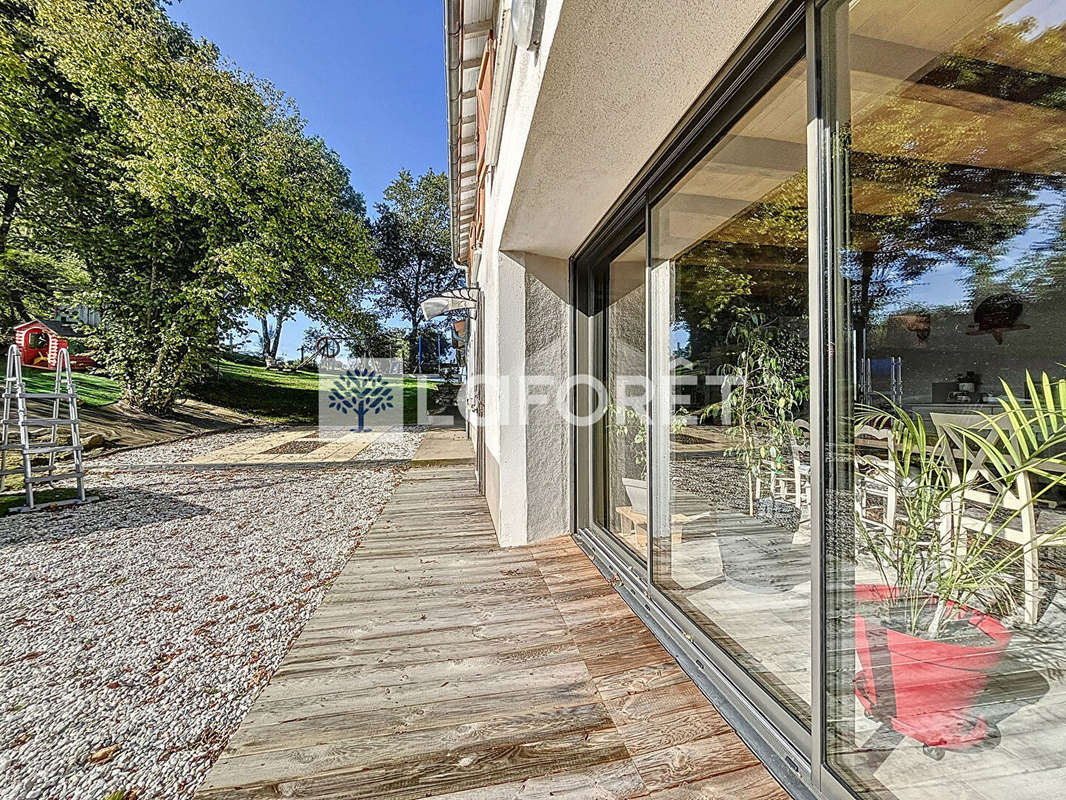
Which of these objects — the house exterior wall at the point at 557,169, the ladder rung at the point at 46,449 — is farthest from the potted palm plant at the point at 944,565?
the ladder rung at the point at 46,449

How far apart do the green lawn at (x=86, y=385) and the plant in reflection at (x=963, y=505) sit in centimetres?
1338

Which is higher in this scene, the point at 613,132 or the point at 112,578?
the point at 613,132

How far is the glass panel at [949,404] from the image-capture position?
90 centimetres

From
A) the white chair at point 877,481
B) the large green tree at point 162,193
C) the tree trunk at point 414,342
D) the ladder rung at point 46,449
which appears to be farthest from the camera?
the tree trunk at point 414,342

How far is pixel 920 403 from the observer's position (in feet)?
3.46

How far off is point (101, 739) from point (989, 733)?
2.75m

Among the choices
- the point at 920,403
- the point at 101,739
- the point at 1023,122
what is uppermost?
the point at 1023,122

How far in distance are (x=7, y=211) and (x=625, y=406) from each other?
13119mm

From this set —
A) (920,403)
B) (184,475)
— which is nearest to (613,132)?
(920,403)

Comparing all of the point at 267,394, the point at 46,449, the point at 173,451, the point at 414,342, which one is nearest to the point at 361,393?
the point at 173,451

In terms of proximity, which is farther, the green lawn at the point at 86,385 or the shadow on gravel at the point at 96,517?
the green lawn at the point at 86,385

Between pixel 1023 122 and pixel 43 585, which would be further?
pixel 43 585

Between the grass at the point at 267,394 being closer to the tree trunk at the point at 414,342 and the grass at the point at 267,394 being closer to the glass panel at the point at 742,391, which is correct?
the tree trunk at the point at 414,342

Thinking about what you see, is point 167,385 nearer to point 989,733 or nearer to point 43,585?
point 43,585
